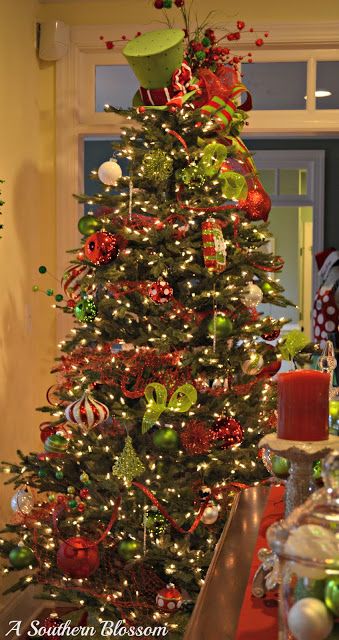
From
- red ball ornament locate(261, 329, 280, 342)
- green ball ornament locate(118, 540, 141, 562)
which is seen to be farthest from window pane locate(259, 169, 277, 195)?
green ball ornament locate(118, 540, 141, 562)

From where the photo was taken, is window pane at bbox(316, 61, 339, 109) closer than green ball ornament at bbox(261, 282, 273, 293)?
No

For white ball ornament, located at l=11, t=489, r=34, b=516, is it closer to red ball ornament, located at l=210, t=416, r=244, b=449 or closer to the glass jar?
red ball ornament, located at l=210, t=416, r=244, b=449

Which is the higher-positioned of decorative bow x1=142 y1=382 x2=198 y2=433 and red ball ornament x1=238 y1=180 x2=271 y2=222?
red ball ornament x1=238 y1=180 x2=271 y2=222

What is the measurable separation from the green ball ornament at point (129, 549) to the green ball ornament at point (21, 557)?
39cm

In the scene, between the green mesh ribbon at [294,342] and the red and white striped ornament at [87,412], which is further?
the green mesh ribbon at [294,342]

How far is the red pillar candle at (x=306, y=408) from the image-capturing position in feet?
3.46

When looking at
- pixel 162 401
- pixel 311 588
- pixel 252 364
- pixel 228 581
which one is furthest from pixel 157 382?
pixel 311 588

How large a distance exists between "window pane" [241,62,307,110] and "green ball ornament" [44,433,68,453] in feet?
6.99

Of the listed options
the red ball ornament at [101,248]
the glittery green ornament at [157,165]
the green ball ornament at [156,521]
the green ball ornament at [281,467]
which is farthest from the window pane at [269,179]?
the green ball ornament at [281,467]

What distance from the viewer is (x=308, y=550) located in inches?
28.8

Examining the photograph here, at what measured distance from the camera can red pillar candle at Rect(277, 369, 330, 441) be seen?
3.46 ft

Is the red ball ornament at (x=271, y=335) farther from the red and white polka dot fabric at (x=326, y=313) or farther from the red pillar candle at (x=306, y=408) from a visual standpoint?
the red and white polka dot fabric at (x=326, y=313)

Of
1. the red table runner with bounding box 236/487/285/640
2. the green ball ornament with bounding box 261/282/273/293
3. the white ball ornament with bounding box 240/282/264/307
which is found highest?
the green ball ornament with bounding box 261/282/273/293

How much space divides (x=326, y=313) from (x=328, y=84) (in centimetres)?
203
